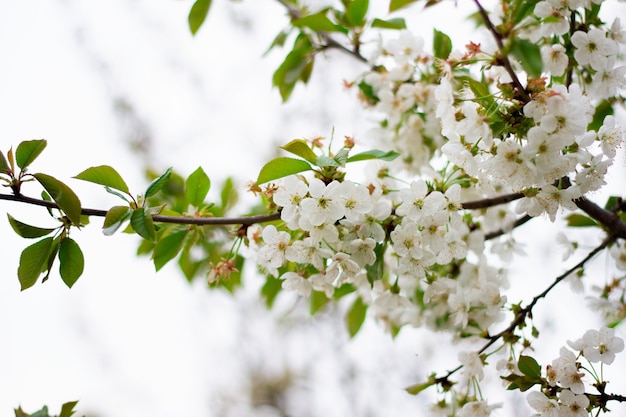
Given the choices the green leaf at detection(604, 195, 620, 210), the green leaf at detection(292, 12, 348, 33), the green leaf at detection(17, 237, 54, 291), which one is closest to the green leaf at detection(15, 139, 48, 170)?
the green leaf at detection(17, 237, 54, 291)

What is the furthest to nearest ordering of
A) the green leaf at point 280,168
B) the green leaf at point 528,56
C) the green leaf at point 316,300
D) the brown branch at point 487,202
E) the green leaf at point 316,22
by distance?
1. the green leaf at point 316,300
2. the green leaf at point 316,22
3. the brown branch at point 487,202
4. the green leaf at point 280,168
5. the green leaf at point 528,56

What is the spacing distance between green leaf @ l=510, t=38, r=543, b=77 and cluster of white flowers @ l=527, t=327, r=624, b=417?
0.47 metres

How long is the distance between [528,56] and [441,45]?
1.71ft

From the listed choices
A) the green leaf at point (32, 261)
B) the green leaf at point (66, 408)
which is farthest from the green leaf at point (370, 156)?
the green leaf at point (66, 408)

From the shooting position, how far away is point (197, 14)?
1.48m

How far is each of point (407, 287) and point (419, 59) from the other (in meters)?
0.54

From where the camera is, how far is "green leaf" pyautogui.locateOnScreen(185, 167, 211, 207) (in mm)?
1099

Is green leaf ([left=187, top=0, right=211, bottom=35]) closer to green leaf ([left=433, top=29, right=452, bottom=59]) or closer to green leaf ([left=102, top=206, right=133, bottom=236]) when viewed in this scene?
green leaf ([left=433, top=29, right=452, bottom=59])

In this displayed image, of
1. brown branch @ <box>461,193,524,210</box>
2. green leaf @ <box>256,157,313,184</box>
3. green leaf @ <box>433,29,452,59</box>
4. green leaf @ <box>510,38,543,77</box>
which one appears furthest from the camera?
green leaf @ <box>433,29,452,59</box>

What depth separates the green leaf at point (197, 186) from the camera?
3.60ft

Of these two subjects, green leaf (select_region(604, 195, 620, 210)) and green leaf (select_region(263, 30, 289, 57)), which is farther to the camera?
green leaf (select_region(263, 30, 289, 57))

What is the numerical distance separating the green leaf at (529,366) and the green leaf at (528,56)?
0.46 meters

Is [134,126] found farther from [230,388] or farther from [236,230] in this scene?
[236,230]

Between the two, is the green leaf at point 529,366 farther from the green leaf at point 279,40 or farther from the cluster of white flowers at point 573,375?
the green leaf at point 279,40
